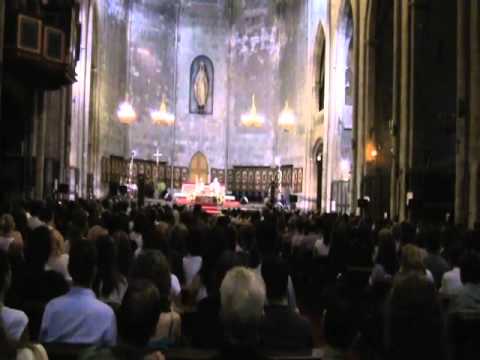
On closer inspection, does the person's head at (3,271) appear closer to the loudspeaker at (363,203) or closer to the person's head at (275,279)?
the person's head at (275,279)

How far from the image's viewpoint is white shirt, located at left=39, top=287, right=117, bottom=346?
13.2 ft

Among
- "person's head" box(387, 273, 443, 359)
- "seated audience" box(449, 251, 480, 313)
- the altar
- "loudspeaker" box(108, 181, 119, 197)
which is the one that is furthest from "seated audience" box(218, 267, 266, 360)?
"loudspeaker" box(108, 181, 119, 197)

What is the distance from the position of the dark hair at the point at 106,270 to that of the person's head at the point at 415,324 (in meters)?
2.42

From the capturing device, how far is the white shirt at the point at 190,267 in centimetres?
692

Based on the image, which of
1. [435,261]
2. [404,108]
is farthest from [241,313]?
[404,108]

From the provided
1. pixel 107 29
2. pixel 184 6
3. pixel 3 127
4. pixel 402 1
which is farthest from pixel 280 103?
pixel 3 127

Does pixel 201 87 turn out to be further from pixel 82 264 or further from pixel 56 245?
pixel 82 264

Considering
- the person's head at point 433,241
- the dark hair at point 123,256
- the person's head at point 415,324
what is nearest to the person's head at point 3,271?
Result: the dark hair at point 123,256

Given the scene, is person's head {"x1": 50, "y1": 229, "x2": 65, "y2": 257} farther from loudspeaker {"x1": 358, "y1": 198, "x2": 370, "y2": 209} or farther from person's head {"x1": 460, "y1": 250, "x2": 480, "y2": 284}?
loudspeaker {"x1": 358, "y1": 198, "x2": 370, "y2": 209}

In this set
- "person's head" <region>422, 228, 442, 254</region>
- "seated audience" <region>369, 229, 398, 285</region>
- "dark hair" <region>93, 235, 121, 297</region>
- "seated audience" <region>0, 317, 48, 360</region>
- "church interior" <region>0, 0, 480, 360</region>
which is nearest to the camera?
"seated audience" <region>0, 317, 48, 360</region>

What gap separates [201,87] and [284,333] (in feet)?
113

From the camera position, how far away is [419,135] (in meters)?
19.1

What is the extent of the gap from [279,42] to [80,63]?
44.7 ft

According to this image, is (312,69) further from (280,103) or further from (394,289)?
(394,289)
